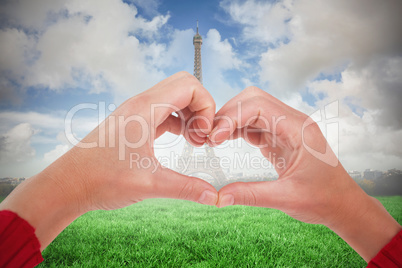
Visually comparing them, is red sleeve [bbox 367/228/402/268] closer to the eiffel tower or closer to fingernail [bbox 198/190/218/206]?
fingernail [bbox 198/190/218/206]

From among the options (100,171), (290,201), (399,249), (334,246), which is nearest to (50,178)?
(100,171)

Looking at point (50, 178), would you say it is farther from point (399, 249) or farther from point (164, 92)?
point (399, 249)

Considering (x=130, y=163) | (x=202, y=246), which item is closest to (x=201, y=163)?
(x=202, y=246)

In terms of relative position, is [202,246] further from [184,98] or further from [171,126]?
[184,98]

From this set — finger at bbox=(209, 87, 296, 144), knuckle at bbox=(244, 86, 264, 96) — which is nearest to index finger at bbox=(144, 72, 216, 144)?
finger at bbox=(209, 87, 296, 144)

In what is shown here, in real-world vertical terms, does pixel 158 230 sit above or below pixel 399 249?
below

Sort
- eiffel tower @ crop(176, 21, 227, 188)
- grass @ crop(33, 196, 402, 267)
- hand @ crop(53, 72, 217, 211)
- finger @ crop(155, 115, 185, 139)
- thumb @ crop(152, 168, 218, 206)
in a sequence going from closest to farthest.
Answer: hand @ crop(53, 72, 217, 211) < thumb @ crop(152, 168, 218, 206) < finger @ crop(155, 115, 185, 139) < grass @ crop(33, 196, 402, 267) < eiffel tower @ crop(176, 21, 227, 188)
